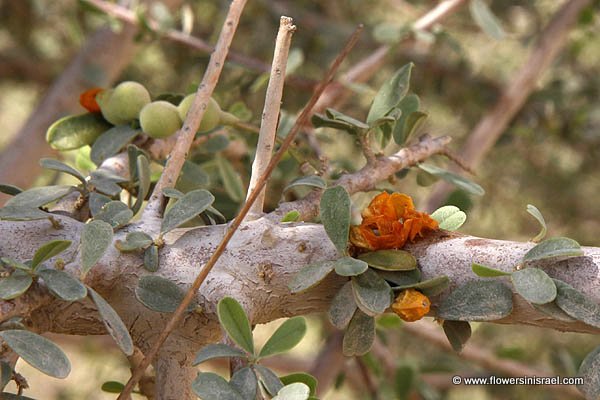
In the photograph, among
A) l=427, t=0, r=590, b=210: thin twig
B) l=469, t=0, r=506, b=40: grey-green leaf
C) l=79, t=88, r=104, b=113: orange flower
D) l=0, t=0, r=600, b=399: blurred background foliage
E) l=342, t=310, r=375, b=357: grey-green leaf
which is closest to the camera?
l=342, t=310, r=375, b=357: grey-green leaf

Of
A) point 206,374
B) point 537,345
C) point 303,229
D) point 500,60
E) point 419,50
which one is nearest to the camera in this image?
point 206,374

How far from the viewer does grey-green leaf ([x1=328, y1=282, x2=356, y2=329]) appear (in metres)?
0.62

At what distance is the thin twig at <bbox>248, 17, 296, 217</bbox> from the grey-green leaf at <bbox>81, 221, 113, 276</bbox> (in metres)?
0.12

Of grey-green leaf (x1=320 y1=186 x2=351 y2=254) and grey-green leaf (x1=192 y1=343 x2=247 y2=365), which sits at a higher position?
grey-green leaf (x1=320 y1=186 x2=351 y2=254)

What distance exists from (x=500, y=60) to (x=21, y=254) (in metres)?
2.40

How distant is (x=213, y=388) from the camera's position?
56cm

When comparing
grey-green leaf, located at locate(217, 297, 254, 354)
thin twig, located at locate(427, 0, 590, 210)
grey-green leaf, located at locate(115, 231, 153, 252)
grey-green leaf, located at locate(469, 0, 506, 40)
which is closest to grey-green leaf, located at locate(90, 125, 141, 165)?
grey-green leaf, located at locate(115, 231, 153, 252)

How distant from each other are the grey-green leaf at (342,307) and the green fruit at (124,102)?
357mm

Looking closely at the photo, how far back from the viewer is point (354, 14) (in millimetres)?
2666

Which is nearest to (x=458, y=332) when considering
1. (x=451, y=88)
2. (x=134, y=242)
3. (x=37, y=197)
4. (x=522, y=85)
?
(x=134, y=242)

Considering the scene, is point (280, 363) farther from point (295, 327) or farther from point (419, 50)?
point (295, 327)

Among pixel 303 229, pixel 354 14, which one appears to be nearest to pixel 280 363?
pixel 354 14

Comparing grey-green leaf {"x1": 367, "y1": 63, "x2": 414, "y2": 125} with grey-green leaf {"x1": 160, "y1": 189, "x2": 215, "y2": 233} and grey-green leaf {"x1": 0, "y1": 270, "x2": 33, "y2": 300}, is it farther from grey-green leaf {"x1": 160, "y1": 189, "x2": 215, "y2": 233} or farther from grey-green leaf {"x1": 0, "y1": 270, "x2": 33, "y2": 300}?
grey-green leaf {"x1": 0, "y1": 270, "x2": 33, "y2": 300}

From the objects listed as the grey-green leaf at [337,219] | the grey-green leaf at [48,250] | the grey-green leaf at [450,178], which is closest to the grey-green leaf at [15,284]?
the grey-green leaf at [48,250]
